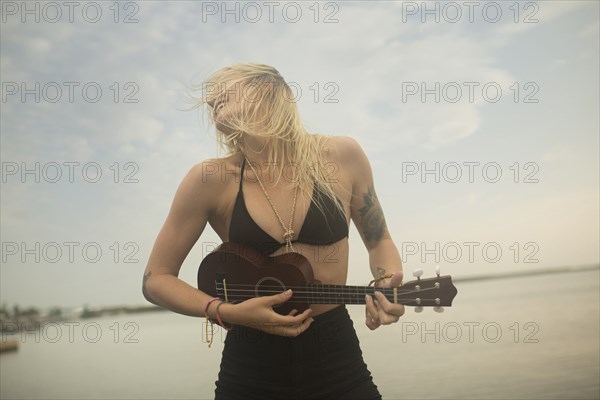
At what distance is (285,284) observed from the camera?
1706mm

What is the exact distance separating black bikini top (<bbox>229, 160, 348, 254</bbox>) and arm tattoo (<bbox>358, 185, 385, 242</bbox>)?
271 mm

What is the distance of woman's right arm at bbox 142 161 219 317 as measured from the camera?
1.79 m

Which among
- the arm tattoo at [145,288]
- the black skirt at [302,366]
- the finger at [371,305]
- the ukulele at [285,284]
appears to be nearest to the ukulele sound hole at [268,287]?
the ukulele at [285,284]

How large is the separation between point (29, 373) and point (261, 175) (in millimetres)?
13273

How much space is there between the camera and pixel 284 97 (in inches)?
77.3

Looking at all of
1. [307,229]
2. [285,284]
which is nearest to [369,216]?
[307,229]

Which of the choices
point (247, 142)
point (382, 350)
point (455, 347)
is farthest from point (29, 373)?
point (247, 142)

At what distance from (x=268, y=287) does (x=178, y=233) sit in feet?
1.15

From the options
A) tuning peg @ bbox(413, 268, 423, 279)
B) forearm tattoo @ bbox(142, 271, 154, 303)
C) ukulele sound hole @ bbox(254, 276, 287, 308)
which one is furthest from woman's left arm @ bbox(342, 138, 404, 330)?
forearm tattoo @ bbox(142, 271, 154, 303)

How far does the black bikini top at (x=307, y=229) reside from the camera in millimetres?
1731

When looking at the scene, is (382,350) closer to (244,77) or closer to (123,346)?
(244,77)

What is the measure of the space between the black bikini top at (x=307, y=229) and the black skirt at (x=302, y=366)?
0.24m

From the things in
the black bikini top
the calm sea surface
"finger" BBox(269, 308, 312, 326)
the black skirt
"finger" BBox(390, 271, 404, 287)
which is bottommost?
the calm sea surface

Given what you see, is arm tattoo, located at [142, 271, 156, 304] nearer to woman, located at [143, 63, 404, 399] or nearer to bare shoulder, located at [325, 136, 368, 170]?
woman, located at [143, 63, 404, 399]
